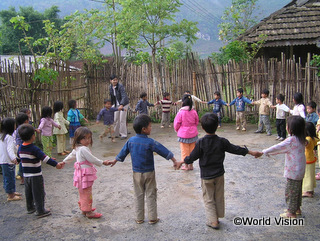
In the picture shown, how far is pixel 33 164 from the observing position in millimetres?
4367

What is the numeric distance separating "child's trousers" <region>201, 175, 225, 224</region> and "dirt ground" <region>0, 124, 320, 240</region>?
17 centimetres

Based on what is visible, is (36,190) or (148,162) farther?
(36,190)

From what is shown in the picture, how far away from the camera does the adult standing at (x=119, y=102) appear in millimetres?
9207

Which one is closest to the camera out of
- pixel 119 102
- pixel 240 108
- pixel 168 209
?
pixel 168 209

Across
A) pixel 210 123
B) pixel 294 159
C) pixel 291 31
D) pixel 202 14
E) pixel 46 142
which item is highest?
pixel 202 14

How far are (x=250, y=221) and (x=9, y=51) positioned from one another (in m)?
32.2

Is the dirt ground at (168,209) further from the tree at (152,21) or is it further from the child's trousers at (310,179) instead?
the tree at (152,21)

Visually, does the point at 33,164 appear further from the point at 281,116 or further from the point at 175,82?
the point at 175,82

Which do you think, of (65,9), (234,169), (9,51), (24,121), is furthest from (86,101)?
(65,9)

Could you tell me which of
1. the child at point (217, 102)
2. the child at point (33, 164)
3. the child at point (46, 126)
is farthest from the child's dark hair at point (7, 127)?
the child at point (217, 102)

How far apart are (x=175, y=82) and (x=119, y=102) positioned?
2.98m

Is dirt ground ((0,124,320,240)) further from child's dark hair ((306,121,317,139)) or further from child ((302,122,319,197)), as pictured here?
child's dark hair ((306,121,317,139))

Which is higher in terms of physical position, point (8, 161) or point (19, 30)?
point (19, 30)

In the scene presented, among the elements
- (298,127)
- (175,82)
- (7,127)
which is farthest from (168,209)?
(175,82)
